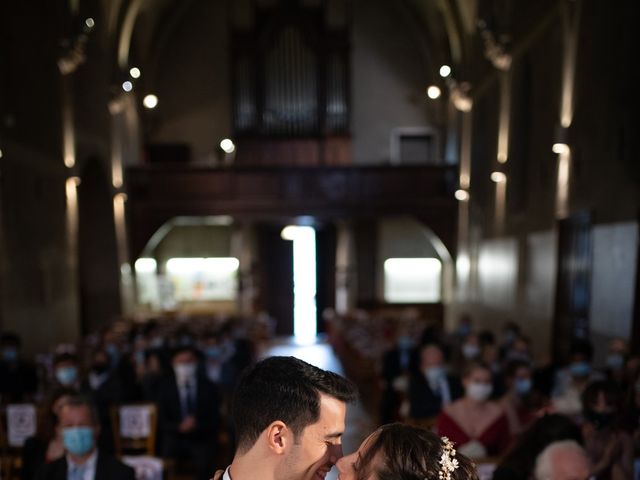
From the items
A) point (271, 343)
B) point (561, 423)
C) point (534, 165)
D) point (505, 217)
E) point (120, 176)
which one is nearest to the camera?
point (561, 423)

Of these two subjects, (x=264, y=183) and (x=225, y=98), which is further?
(x=225, y=98)

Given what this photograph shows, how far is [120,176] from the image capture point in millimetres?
14641

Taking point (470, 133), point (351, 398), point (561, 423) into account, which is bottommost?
point (561, 423)

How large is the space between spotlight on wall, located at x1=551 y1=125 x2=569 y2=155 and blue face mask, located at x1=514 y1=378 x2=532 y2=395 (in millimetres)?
4404

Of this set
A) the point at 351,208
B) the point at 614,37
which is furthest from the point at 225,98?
the point at 614,37

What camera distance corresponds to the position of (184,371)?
5.84 metres

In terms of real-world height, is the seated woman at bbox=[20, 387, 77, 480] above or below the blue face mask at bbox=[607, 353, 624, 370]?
above

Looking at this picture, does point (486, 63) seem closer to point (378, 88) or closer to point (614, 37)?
point (378, 88)

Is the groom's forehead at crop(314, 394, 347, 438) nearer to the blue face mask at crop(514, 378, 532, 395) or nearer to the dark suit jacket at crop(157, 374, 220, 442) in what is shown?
the dark suit jacket at crop(157, 374, 220, 442)

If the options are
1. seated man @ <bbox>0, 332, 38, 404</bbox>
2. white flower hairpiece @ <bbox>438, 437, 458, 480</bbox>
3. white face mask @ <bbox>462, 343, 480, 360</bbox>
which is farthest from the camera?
white face mask @ <bbox>462, 343, 480, 360</bbox>

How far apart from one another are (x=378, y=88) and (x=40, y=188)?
11.5m

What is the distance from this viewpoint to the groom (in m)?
1.43

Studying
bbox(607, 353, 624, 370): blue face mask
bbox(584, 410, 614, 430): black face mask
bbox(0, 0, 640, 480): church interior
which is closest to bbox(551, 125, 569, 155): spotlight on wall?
bbox(0, 0, 640, 480): church interior

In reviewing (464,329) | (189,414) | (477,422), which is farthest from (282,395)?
(464,329)
